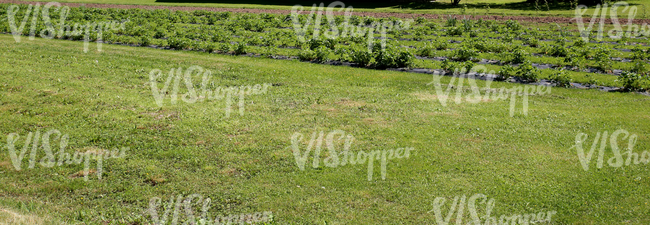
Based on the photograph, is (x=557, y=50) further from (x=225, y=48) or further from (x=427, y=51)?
(x=225, y=48)

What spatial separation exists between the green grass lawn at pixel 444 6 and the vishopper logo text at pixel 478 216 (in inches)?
975

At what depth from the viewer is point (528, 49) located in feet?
64.4

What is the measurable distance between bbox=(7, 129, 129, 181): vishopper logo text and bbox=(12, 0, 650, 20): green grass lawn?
1019 inches

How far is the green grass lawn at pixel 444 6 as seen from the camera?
31.2 m

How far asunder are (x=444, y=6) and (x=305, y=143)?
29.2 meters

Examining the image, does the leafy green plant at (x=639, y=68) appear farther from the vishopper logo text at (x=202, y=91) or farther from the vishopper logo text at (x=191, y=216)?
the vishopper logo text at (x=191, y=216)

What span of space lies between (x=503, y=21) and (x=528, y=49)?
8.92 meters

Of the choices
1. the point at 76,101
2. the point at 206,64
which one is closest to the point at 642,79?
the point at 206,64

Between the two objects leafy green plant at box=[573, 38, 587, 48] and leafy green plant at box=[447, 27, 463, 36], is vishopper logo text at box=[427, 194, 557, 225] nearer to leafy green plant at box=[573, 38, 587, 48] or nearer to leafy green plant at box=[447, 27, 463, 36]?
leafy green plant at box=[573, 38, 587, 48]

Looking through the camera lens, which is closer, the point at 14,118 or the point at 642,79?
the point at 14,118

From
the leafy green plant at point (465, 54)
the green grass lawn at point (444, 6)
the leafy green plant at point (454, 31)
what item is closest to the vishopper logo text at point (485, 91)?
the leafy green plant at point (465, 54)

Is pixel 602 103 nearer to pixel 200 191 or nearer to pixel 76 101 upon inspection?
pixel 200 191

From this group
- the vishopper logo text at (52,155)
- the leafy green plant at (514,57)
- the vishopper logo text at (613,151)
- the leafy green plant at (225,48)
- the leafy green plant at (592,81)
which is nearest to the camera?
the vishopper logo text at (52,155)

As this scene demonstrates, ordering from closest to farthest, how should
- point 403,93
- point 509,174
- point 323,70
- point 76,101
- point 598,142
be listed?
point 509,174 < point 598,142 < point 76,101 < point 403,93 < point 323,70
